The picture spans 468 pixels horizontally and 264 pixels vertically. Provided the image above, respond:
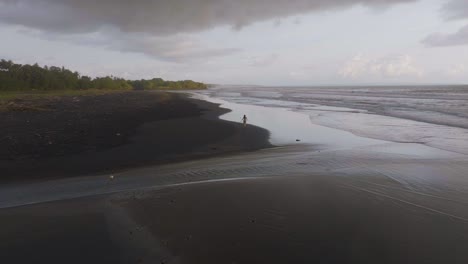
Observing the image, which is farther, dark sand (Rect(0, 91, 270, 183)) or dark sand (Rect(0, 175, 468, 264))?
dark sand (Rect(0, 91, 270, 183))

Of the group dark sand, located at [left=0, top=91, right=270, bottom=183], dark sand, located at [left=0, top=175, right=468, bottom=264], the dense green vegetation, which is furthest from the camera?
the dense green vegetation

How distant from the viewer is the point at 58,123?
1864 cm

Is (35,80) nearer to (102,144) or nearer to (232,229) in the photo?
(102,144)

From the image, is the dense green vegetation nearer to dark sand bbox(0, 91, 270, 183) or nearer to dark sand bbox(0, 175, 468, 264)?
dark sand bbox(0, 91, 270, 183)

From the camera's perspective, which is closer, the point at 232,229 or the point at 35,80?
the point at 232,229

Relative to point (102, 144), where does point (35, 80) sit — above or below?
above

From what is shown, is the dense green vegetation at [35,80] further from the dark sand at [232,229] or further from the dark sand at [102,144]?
the dark sand at [232,229]

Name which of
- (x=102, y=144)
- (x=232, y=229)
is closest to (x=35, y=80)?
(x=102, y=144)

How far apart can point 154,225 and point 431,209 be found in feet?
18.9

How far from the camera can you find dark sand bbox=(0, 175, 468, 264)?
4.80m

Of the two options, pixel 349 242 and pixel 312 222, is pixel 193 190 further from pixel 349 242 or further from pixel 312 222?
pixel 349 242

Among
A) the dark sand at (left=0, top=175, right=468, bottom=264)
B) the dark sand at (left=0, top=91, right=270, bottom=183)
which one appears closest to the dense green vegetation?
the dark sand at (left=0, top=91, right=270, bottom=183)

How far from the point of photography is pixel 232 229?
5.65m

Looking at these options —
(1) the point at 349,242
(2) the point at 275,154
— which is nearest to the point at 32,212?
(1) the point at 349,242
